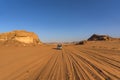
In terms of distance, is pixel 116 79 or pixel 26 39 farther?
pixel 26 39

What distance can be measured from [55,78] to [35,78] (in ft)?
3.53

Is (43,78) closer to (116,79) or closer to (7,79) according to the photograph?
(7,79)

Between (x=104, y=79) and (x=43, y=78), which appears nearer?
(x=104, y=79)

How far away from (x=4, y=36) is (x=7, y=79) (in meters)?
112

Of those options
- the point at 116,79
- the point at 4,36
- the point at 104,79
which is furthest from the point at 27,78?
the point at 4,36

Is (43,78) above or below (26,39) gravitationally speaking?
below

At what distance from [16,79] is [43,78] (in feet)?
4.56

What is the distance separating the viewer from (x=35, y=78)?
8406mm

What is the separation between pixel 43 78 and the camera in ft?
27.3

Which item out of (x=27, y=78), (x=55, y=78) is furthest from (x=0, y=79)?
(x=55, y=78)

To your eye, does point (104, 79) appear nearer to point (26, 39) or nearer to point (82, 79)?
point (82, 79)

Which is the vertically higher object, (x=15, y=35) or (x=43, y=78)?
(x=15, y=35)

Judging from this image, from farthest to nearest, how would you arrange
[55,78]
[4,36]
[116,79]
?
[4,36], [55,78], [116,79]

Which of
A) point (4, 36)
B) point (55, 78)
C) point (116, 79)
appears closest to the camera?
point (116, 79)
